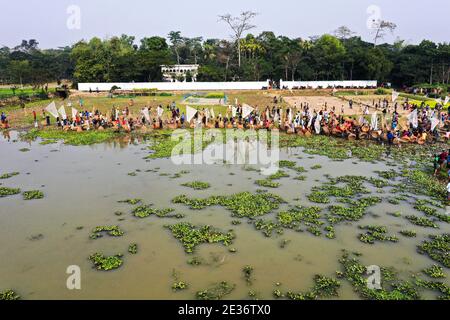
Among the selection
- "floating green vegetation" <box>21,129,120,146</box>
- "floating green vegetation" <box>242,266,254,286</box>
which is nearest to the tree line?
"floating green vegetation" <box>21,129,120,146</box>

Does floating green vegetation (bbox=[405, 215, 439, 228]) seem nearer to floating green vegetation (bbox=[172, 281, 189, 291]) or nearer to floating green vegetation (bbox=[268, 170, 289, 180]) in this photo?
floating green vegetation (bbox=[268, 170, 289, 180])

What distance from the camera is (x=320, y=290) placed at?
10039 millimetres

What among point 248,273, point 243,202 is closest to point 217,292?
point 248,273

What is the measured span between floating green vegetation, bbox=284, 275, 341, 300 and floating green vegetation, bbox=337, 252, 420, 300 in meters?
0.51

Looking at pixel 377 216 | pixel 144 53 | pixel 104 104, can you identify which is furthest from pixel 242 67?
pixel 377 216

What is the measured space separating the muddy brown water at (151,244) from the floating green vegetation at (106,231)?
28 cm

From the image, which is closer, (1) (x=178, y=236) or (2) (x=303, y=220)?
(1) (x=178, y=236)

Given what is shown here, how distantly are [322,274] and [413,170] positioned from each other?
11.9m

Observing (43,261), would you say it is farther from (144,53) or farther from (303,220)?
(144,53)

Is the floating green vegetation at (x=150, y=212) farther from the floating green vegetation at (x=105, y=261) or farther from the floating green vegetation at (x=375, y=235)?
the floating green vegetation at (x=375, y=235)

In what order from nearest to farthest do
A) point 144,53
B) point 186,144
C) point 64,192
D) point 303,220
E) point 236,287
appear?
1. point 236,287
2. point 303,220
3. point 64,192
4. point 186,144
5. point 144,53

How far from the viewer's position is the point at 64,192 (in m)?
17.2

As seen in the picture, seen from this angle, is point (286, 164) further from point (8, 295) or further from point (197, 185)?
point (8, 295)

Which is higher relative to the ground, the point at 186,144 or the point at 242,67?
the point at 242,67
